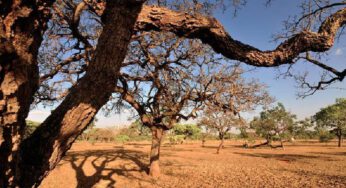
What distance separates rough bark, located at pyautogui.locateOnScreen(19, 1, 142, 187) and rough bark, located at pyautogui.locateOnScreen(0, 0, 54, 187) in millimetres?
509

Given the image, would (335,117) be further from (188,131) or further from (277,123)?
(188,131)

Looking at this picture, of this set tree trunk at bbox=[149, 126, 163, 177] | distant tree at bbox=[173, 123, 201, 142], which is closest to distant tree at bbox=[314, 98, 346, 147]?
distant tree at bbox=[173, 123, 201, 142]

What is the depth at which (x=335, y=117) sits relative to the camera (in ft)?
172

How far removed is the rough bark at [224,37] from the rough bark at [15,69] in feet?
4.91

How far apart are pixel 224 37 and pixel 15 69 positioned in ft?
7.95

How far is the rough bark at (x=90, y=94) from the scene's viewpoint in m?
2.83

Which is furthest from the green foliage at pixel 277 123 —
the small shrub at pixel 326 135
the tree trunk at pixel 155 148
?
the tree trunk at pixel 155 148

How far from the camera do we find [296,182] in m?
15.6

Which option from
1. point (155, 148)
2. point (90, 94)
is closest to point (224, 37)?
point (90, 94)

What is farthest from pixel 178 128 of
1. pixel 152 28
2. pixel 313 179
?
pixel 152 28

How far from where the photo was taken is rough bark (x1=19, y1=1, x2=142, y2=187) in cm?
283

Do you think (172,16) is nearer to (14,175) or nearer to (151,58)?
(14,175)

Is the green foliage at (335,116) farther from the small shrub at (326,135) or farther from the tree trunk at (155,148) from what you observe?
the tree trunk at (155,148)

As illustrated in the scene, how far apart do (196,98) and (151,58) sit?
141 inches
